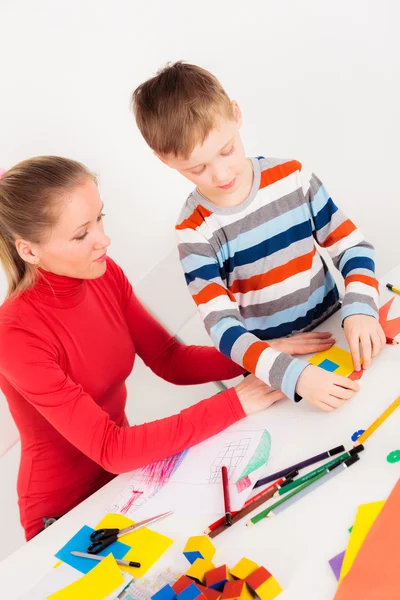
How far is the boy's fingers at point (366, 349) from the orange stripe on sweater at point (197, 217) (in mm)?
399

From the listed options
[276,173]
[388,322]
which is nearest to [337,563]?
[388,322]

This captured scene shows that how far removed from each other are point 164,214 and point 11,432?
0.81m

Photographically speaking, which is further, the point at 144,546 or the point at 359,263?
the point at 359,263

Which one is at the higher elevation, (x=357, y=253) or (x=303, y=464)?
(x=357, y=253)

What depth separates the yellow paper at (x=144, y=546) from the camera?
97 cm

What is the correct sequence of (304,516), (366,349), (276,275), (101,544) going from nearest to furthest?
(304,516) → (101,544) → (366,349) → (276,275)

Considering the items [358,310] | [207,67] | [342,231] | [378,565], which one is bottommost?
[378,565]

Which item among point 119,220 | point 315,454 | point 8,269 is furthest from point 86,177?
point 315,454

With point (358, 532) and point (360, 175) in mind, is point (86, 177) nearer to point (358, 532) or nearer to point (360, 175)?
point (358, 532)

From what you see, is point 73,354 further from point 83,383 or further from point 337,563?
point 337,563

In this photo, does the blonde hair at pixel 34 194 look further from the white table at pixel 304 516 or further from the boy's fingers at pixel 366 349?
the boy's fingers at pixel 366 349

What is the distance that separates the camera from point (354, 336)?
45.4 inches

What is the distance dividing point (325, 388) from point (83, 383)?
572 mm

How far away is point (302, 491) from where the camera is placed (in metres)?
0.96
